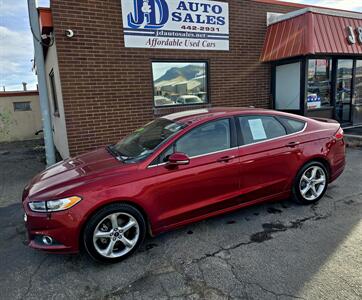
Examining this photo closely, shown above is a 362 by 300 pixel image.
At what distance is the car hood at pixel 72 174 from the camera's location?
2.85 metres

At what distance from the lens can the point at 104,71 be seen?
6.21m

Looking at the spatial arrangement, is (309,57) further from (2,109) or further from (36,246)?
(2,109)

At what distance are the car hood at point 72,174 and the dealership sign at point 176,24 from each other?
3.86m

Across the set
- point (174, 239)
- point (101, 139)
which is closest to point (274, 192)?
point (174, 239)

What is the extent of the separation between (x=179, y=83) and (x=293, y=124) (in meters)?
3.87

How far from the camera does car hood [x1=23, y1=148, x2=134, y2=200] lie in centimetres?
285

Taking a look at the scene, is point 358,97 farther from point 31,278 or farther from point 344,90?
point 31,278

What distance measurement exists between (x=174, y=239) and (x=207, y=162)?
1.01m

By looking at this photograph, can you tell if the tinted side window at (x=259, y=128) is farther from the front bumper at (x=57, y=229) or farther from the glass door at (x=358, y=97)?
the glass door at (x=358, y=97)

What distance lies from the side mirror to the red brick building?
3755 millimetres

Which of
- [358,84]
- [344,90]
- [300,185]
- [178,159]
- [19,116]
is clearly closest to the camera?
[178,159]

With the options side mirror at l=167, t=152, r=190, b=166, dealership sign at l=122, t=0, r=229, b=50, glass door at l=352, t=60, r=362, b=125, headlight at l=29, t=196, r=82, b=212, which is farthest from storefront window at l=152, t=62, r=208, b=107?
glass door at l=352, t=60, r=362, b=125

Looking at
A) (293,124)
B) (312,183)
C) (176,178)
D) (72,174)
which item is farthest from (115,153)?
(312,183)

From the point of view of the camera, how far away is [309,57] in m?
8.05
